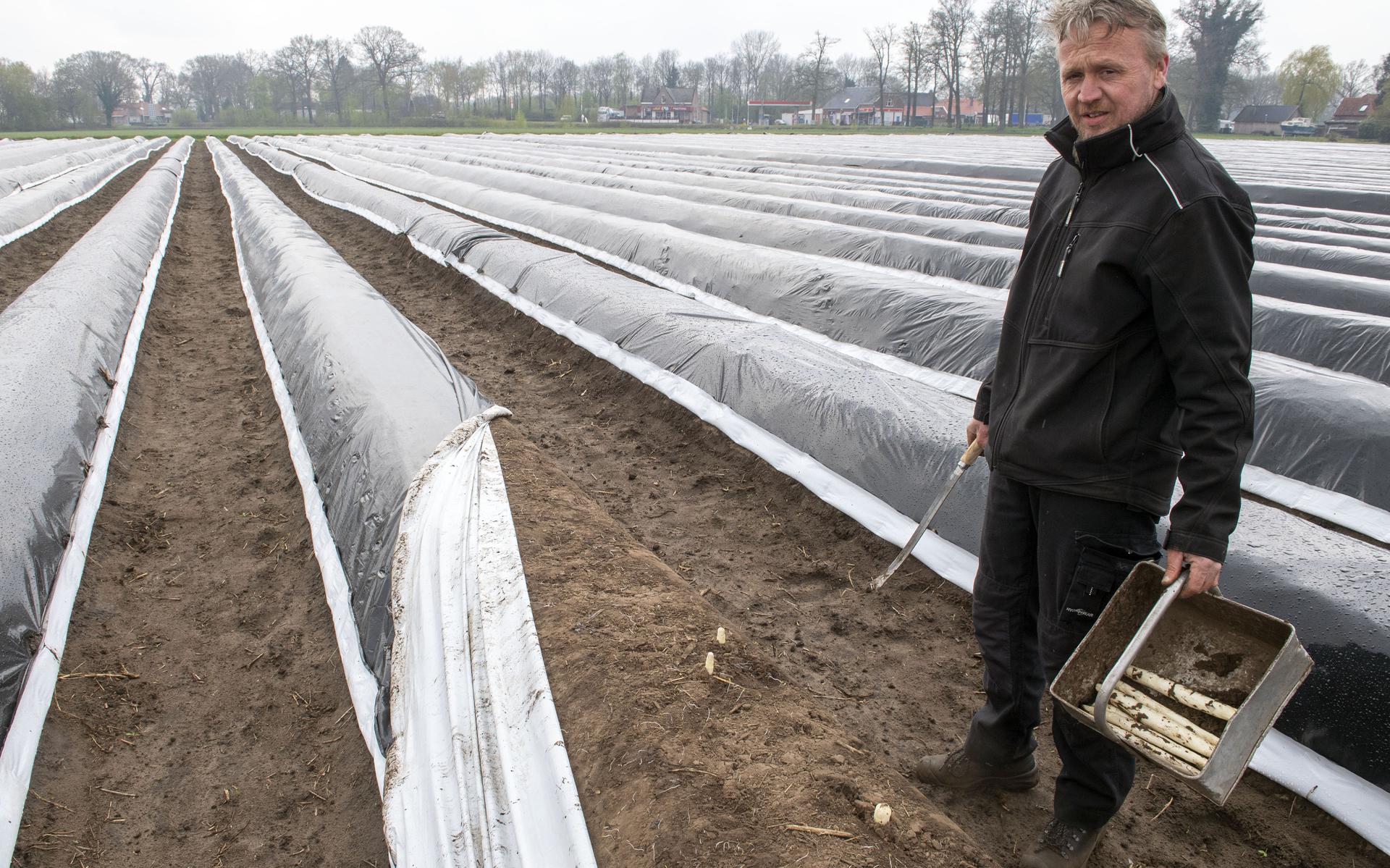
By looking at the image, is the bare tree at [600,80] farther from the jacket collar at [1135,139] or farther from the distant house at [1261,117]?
the jacket collar at [1135,139]

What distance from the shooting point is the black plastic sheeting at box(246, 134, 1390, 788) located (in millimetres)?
2211

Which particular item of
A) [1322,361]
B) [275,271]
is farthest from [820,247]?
[275,271]

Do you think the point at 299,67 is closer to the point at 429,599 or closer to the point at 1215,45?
the point at 1215,45

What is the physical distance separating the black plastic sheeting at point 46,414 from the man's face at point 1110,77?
3.36 metres

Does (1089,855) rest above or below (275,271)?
below

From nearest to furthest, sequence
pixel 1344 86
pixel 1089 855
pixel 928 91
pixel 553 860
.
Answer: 1. pixel 553 860
2. pixel 1089 855
3. pixel 1344 86
4. pixel 928 91

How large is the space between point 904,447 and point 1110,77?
7.00 ft

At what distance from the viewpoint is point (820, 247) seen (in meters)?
7.71

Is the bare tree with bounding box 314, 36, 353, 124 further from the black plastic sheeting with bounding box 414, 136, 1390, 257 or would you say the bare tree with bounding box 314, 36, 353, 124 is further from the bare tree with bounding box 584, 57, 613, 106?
the black plastic sheeting with bounding box 414, 136, 1390, 257

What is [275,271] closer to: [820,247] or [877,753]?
[820,247]

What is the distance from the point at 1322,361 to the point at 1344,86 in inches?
3041

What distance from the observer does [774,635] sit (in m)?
3.07

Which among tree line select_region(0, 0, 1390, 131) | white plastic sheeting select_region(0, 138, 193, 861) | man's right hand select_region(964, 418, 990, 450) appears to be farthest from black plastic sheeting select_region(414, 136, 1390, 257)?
tree line select_region(0, 0, 1390, 131)

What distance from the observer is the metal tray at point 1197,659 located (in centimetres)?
156
